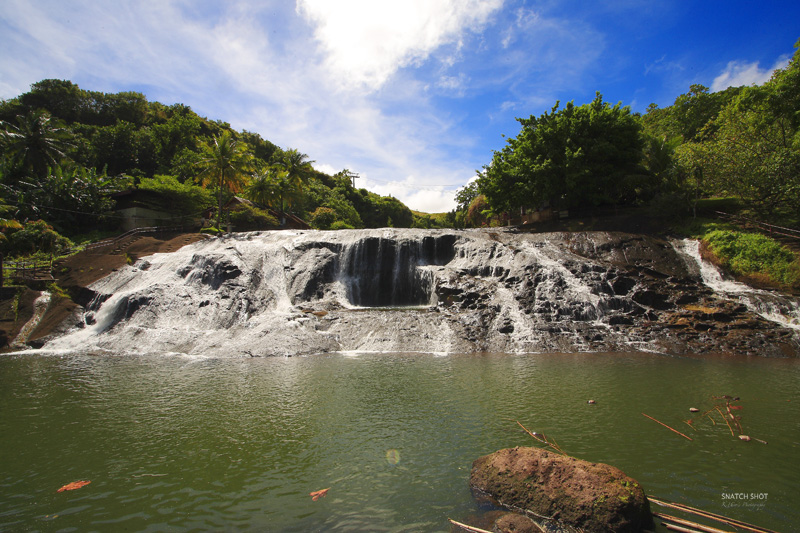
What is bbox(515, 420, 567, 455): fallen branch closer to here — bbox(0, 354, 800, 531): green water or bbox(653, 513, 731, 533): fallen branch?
bbox(0, 354, 800, 531): green water

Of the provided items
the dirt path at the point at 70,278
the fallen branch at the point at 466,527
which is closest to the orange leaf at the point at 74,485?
the fallen branch at the point at 466,527

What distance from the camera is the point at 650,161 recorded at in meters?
30.0

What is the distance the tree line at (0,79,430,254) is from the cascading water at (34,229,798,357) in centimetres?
1182

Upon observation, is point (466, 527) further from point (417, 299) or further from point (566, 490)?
point (417, 299)

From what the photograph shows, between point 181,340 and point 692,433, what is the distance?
745 inches

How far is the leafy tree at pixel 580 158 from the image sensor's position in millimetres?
28594

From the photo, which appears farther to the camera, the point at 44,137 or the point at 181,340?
the point at 44,137

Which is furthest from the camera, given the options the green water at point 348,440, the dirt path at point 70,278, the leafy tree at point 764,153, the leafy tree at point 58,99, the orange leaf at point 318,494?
the leafy tree at point 58,99

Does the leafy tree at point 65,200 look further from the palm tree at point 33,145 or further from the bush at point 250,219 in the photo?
the bush at point 250,219

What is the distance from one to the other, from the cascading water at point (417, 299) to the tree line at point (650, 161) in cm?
590

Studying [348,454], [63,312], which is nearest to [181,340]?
[63,312]

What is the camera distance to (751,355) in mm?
14422

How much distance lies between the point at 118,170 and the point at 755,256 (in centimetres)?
7087

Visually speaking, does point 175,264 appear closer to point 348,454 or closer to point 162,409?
point 162,409
